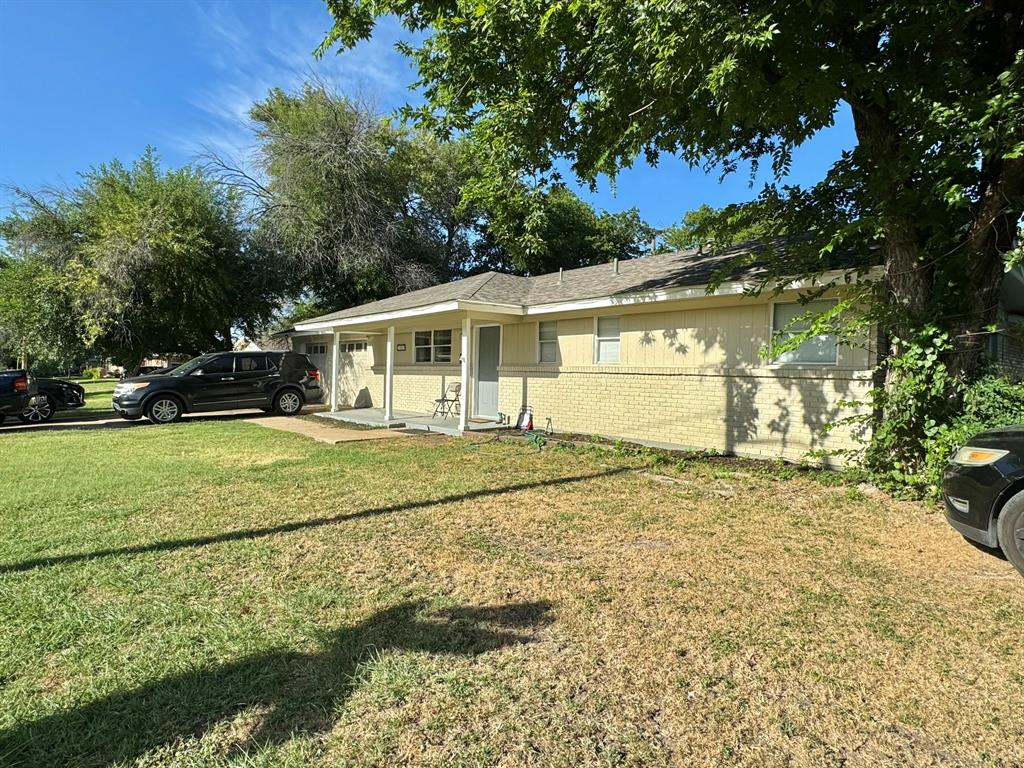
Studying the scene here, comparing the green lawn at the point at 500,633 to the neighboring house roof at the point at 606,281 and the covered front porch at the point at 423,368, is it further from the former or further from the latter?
the covered front porch at the point at 423,368

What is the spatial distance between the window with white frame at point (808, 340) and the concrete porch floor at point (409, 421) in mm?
5981

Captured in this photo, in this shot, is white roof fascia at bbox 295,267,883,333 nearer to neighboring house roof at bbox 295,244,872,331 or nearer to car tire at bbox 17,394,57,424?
neighboring house roof at bbox 295,244,872,331

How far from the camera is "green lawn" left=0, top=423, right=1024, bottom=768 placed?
2.46 metres

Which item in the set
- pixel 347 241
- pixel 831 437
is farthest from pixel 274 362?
pixel 831 437

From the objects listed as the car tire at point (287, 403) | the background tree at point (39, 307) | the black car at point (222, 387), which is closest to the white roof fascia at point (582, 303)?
the black car at point (222, 387)

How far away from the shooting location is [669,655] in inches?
124

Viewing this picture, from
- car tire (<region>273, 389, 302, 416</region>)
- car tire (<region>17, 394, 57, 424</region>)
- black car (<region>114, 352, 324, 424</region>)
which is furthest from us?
car tire (<region>273, 389, 302, 416</region>)

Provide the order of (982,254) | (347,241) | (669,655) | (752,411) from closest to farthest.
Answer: (669,655)
(982,254)
(752,411)
(347,241)

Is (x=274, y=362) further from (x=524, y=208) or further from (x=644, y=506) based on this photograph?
(x=644, y=506)

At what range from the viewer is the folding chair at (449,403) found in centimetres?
1426

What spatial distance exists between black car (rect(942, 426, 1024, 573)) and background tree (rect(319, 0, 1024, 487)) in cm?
179

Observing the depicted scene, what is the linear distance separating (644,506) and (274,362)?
1247 cm

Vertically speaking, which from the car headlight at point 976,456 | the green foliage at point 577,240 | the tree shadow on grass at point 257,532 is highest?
the green foliage at point 577,240

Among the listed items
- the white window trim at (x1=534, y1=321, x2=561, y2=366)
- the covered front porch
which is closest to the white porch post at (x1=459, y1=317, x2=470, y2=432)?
the covered front porch
